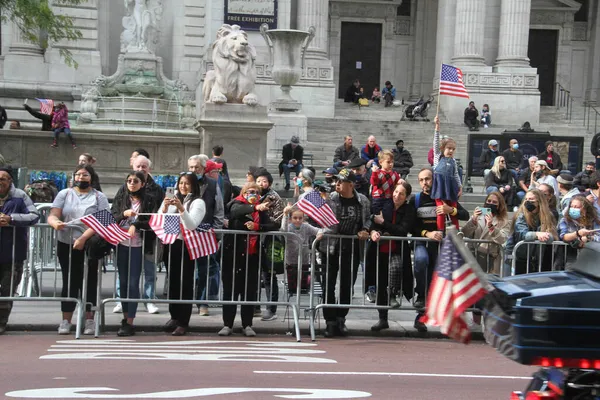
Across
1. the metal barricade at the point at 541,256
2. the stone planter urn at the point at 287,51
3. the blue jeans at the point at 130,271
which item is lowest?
the blue jeans at the point at 130,271

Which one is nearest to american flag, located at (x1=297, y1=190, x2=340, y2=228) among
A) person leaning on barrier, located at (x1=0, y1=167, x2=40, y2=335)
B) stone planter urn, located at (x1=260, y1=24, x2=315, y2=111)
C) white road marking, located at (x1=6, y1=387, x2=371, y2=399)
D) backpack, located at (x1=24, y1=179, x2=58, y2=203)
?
person leaning on barrier, located at (x1=0, y1=167, x2=40, y2=335)

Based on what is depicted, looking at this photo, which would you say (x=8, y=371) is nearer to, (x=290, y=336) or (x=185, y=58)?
(x=290, y=336)

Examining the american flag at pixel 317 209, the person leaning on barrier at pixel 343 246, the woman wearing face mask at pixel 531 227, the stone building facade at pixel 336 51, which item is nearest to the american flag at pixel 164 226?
the american flag at pixel 317 209

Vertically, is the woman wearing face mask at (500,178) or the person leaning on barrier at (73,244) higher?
the woman wearing face mask at (500,178)

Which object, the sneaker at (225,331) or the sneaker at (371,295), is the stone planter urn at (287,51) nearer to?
the sneaker at (371,295)

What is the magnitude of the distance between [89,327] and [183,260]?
4.15 ft

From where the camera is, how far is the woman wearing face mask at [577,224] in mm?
10695

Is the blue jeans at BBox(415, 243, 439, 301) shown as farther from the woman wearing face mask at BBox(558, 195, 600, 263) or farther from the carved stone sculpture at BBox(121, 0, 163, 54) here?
the carved stone sculpture at BBox(121, 0, 163, 54)

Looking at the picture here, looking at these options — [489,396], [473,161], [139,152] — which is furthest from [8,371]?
[473,161]

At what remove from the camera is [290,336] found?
10719 millimetres

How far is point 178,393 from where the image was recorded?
7086 mm

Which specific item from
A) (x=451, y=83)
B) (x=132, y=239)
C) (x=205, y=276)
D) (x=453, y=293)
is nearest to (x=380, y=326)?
(x=205, y=276)

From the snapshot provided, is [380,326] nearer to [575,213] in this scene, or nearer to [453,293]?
[575,213]

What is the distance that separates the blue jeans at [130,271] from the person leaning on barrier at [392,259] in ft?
8.57
